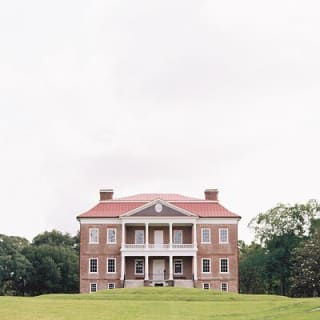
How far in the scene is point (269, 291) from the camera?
2960 inches

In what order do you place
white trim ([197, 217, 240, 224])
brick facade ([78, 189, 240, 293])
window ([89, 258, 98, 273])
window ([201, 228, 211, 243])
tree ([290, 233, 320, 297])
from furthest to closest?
1. window ([201, 228, 211, 243])
2. white trim ([197, 217, 240, 224])
3. window ([89, 258, 98, 273])
4. brick facade ([78, 189, 240, 293])
5. tree ([290, 233, 320, 297])

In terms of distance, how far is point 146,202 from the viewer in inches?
2397

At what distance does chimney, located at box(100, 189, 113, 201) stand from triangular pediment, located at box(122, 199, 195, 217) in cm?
491

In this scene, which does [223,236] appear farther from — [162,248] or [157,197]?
[157,197]

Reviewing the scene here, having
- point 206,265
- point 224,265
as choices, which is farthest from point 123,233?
point 224,265

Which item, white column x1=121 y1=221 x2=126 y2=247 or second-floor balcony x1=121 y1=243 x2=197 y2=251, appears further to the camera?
white column x1=121 y1=221 x2=126 y2=247

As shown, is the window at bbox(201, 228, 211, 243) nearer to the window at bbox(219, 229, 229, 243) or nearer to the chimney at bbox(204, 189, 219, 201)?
the window at bbox(219, 229, 229, 243)

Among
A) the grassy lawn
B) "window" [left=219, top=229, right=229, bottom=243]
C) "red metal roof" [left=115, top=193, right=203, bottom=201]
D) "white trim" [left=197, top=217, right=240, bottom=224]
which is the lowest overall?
the grassy lawn

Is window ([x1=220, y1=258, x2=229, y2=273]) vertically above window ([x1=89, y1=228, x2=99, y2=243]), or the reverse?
window ([x1=89, y1=228, x2=99, y2=243])

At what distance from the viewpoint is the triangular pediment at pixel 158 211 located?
58844mm

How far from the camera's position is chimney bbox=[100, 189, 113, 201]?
63219 mm

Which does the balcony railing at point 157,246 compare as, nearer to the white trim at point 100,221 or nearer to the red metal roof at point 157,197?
the white trim at point 100,221

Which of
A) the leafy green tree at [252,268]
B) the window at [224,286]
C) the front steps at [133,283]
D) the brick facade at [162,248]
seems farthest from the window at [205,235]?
the leafy green tree at [252,268]

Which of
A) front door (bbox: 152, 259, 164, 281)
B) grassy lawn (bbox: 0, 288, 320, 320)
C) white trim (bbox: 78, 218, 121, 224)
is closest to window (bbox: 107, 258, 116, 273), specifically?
white trim (bbox: 78, 218, 121, 224)
